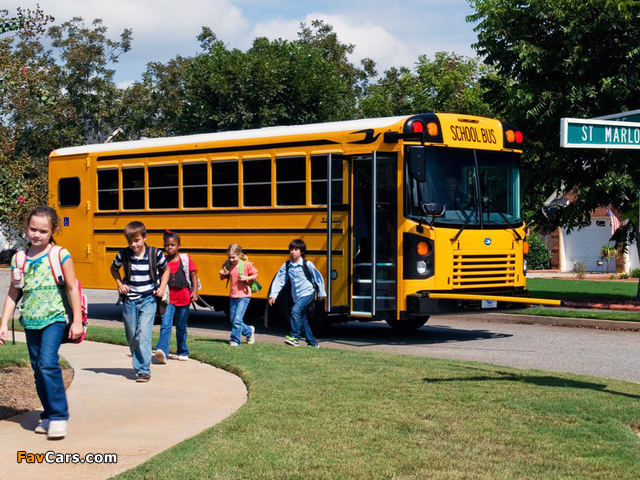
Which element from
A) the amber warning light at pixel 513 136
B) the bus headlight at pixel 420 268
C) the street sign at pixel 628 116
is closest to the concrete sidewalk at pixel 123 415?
the bus headlight at pixel 420 268

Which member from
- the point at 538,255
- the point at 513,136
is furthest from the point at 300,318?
the point at 538,255

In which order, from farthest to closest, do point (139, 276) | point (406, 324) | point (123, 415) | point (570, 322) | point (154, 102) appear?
point (154, 102) < point (570, 322) < point (406, 324) < point (139, 276) < point (123, 415)

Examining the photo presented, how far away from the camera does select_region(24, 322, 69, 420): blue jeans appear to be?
283 inches

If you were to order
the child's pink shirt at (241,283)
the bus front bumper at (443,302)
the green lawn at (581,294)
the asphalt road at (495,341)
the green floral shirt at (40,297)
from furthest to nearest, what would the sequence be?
1. the green lawn at (581,294)
2. the bus front bumper at (443,302)
3. the child's pink shirt at (241,283)
4. the asphalt road at (495,341)
5. the green floral shirt at (40,297)

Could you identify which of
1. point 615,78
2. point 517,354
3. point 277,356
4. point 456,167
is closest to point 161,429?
point 277,356

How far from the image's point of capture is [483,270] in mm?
14578

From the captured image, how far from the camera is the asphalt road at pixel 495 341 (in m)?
12.4

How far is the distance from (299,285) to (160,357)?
3.01 m

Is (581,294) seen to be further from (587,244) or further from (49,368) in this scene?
(49,368)

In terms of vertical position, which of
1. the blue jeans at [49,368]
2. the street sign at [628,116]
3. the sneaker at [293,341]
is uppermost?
the street sign at [628,116]

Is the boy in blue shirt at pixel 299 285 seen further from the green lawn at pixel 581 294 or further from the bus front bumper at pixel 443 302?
the green lawn at pixel 581 294

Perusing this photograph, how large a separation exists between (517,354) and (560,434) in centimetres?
613

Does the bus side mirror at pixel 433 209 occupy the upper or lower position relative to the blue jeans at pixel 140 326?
upper

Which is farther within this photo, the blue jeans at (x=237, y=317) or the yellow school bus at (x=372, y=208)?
the yellow school bus at (x=372, y=208)
